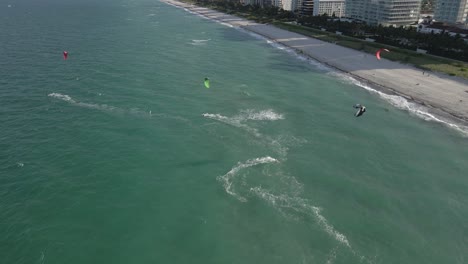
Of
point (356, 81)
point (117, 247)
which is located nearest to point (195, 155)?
point (117, 247)

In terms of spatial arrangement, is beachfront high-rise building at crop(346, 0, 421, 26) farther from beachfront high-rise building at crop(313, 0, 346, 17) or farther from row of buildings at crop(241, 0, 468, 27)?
beachfront high-rise building at crop(313, 0, 346, 17)

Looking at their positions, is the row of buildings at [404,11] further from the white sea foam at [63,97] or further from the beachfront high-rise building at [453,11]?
the white sea foam at [63,97]

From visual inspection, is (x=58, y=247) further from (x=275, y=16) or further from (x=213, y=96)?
(x=275, y=16)

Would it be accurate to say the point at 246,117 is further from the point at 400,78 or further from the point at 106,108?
the point at 400,78

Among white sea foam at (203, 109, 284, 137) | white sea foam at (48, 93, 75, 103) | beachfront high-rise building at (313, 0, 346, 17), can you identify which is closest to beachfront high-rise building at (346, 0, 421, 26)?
beachfront high-rise building at (313, 0, 346, 17)

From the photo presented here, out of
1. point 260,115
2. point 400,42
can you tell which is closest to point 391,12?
point 400,42

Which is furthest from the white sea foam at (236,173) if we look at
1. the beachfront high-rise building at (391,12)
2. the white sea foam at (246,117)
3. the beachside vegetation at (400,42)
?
the beachfront high-rise building at (391,12)
